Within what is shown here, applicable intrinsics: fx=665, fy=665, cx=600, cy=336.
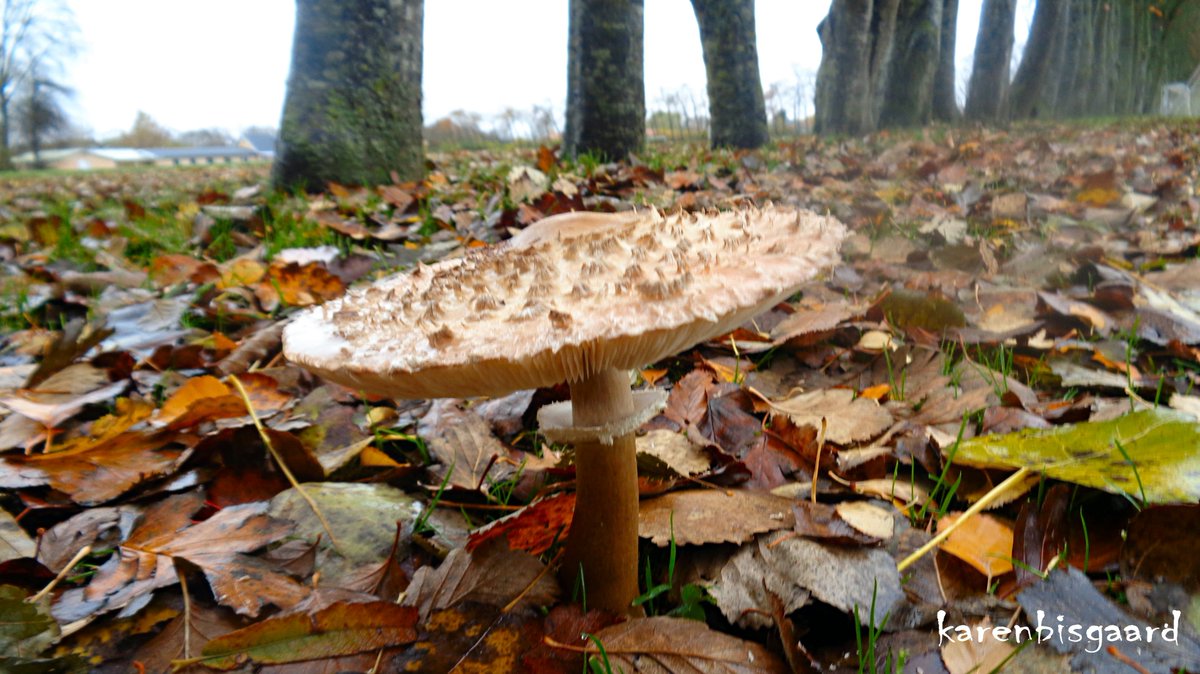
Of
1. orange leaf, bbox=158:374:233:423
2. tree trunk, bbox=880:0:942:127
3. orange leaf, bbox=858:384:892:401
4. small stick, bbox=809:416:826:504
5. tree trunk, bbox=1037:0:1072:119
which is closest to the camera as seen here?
small stick, bbox=809:416:826:504

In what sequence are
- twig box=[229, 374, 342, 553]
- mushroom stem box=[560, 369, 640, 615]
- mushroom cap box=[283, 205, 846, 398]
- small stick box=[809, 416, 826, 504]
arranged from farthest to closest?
1. small stick box=[809, 416, 826, 504]
2. twig box=[229, 374, 342, 553]
3. mushroom stem box=[560, 369, 640, 615]
4. mushroom cap box=[283, 205, 846, 398]

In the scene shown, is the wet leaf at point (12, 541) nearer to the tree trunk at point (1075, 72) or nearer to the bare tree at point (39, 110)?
the tree trunk at point (1075, 72)

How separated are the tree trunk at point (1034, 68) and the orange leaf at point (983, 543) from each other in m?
19.9

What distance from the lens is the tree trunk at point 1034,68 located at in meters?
17.0

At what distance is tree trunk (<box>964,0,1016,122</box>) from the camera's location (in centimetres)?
1700

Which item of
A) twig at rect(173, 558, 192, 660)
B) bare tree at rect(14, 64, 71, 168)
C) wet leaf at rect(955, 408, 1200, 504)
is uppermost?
bare tree at rect(14, 64, 71, 168)

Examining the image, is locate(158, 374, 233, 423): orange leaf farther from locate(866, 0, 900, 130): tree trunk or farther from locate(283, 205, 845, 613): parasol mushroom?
locate(866, 0, 900, 130): tree trunk

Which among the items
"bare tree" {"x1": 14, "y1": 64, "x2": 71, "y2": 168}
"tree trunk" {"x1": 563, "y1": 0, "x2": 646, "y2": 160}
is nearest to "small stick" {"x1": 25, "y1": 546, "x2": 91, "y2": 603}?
"tree trunk" {"x1": 563, "y1": 0, "x2": 646, "y2": 160}

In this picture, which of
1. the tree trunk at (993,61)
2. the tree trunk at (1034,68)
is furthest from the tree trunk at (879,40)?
the tree trunk at (1034,68)

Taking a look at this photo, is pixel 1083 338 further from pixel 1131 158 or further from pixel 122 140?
pixel 122 140

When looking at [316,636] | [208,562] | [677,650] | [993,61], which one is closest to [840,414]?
[677,650]

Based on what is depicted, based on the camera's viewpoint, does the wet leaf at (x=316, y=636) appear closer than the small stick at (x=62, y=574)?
Yes

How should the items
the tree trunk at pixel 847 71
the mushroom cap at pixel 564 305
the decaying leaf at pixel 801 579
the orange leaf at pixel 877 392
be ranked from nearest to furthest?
the mushroom cap at pixel 564 305
the decaying leaf at pixel 801 579
the orange leaf at pixel 877 392
the tree trunk at pixel 847 71

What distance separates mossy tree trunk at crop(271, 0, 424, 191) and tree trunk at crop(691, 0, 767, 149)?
570 centimetres
